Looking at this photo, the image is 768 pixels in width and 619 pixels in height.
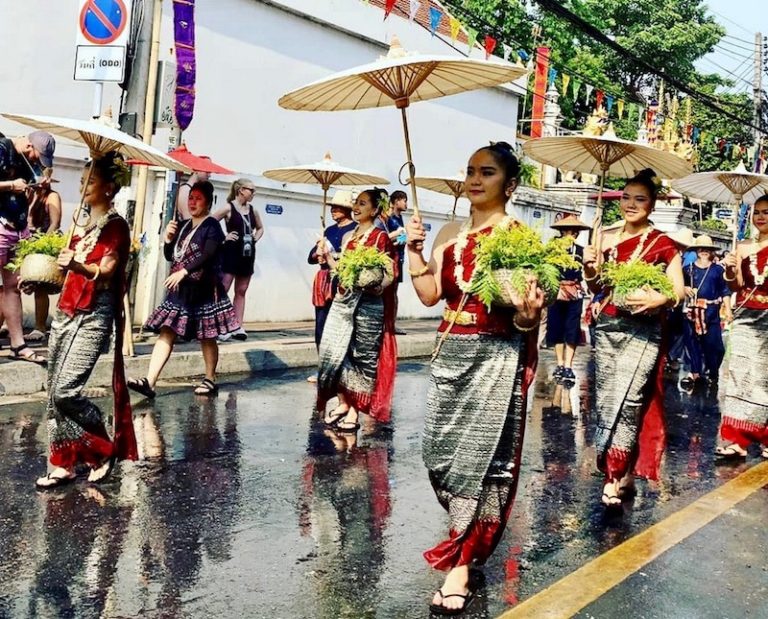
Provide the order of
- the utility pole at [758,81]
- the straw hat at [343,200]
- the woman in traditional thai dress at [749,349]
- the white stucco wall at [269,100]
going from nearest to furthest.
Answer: the woman in traditional thai dress at [749,349] → the straw hat at [343,200] → the white stucco wall at [269,100] → the utility pole at [758,81]

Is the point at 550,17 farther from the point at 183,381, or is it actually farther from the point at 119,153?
the point at 119,153

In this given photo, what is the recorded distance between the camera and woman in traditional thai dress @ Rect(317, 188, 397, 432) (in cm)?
731

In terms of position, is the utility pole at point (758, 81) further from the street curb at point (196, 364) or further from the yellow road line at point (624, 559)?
the yellow road line at point (624, 559)

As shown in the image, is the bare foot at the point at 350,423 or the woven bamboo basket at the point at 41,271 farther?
the bare foot at the point at 350,423

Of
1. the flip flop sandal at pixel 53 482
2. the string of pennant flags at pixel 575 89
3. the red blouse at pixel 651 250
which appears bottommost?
the flip flop sandal at pixel 53 482

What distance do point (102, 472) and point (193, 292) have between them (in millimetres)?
3023

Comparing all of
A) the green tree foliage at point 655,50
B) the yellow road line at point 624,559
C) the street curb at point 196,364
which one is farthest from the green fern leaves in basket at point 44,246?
the green tree foliage at point 655,50

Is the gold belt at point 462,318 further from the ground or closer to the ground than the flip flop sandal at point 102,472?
further from the ground

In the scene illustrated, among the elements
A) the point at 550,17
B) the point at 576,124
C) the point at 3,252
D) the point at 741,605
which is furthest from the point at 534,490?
the point at 576,124

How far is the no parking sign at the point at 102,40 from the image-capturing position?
873cm

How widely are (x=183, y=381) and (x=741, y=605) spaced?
6191mm

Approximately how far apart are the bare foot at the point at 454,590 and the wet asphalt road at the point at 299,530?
70 mm

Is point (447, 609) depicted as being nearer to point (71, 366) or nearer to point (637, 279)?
point (637, 279)

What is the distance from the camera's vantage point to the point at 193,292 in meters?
8.27
